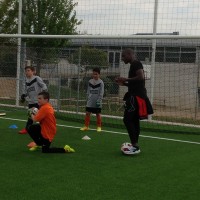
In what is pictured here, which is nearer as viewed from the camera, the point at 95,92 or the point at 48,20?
the point at 95,92

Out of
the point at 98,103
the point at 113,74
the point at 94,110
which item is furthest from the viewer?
the point at 113,74

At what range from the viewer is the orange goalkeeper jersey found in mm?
7918

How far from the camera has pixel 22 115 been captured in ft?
46.2

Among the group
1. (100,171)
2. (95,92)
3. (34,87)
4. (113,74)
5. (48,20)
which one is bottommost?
(100,171)

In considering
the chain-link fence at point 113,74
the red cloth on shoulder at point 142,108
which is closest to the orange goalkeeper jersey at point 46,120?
the red cloth on shoulder at point 142,108

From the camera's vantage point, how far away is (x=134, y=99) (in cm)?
784

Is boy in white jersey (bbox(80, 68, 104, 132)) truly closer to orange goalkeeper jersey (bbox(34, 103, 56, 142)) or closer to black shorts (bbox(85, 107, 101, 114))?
black shorts (bbox(85, 107, 101, 114))

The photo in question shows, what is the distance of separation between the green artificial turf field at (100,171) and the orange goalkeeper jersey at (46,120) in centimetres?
40

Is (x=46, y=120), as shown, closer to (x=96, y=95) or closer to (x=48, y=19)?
(x=96, y=95)

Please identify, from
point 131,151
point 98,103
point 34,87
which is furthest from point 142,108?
point 98,103

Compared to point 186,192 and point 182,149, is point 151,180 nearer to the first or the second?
point 186,192

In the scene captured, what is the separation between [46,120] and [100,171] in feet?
5.81

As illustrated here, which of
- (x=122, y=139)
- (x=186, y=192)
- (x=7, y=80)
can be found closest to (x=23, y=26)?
(x=7, y=80)

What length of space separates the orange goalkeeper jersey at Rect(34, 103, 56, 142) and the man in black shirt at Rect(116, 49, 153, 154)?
1.33 metres
